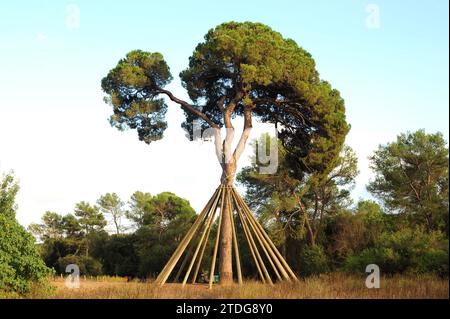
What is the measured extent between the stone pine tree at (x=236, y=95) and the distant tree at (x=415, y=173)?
8.47 metres

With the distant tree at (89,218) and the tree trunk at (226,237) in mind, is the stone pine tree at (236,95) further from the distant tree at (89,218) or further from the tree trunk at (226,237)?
the distant tree at (89,218)

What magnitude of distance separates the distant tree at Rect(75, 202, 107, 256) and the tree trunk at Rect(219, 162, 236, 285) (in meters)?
26.2

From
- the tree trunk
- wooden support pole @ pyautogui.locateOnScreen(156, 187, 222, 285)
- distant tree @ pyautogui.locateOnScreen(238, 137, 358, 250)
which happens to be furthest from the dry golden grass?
distant tree @ pyautogui.locateOnScreen(238, 137, 358, 250)

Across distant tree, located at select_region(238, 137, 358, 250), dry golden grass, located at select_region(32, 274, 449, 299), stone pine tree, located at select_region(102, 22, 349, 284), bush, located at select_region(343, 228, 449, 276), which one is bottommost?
dry golden grass, located at select_region(32, 274, 449, 299)

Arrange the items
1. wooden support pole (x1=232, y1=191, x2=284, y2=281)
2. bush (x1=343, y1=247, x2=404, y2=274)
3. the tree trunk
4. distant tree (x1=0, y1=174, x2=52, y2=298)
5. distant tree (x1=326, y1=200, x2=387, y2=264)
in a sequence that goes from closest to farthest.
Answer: distant tree (x1=0, y1=174, x2=52, y2=298) < wooden support pole (x1=232, y1=191, x2=284, y2=281) < the tree trunk < bush (x1=343, y1=247, x2=404, y2=274) < distant tree (x1=326, y1=200, x2=387, y2=264)

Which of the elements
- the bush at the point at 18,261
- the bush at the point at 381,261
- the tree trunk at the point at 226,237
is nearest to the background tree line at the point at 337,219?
the bush at the point at 381,261

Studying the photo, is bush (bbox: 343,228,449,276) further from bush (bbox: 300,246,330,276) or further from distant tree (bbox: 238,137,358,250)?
distant tree (bbox: 238,137,358,250)

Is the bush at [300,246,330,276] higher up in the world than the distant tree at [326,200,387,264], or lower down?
lower down

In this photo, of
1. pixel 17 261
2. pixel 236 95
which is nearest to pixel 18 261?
pixel 17 261

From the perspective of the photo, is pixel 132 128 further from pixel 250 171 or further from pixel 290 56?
pixel 250 171

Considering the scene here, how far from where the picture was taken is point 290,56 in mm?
14125

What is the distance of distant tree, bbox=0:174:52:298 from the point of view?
10125 millimetres

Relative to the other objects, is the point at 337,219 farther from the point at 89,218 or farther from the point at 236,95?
the point at 89,218

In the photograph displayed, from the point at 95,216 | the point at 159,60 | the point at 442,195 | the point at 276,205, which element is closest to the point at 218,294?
the point at 159,60
